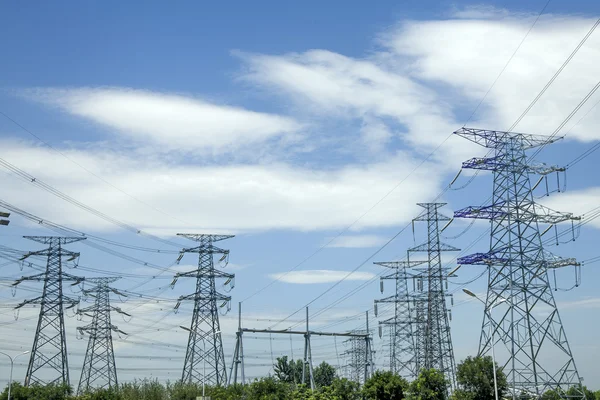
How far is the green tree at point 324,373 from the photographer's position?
529ft

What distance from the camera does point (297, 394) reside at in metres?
66.6

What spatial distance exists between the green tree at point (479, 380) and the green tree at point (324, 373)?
4384 inches

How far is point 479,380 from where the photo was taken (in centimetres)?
5053

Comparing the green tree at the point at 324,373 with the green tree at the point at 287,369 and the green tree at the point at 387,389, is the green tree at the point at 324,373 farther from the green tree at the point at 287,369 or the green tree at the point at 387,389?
the green tree at the point at 387,389

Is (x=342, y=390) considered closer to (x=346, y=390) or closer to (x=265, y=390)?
(x=346, y=390)

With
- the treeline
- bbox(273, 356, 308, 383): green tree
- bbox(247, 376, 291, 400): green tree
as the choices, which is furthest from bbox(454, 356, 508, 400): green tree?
bbox(273, 356, 308, 383): green tree

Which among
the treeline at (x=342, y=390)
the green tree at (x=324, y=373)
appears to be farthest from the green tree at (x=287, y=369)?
the treeline at (x=342, y=390)

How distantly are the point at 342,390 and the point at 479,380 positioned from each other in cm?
1515

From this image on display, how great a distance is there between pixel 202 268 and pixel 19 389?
21.9 meters

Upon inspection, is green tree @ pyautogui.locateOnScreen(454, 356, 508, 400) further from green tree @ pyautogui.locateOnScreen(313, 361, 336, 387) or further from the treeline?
green tree @ pyautogui.locateOnScreen(313, 361, 336, 387)

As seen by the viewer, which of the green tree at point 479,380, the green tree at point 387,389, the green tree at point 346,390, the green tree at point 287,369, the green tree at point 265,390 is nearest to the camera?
the green tree at point 479,380

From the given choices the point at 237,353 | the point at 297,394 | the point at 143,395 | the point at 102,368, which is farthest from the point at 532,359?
the point at 102,368

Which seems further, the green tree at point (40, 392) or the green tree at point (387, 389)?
the green tree at point (40, 392)

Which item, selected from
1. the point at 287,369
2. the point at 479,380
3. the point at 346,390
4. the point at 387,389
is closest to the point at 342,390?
the point at 346,390
